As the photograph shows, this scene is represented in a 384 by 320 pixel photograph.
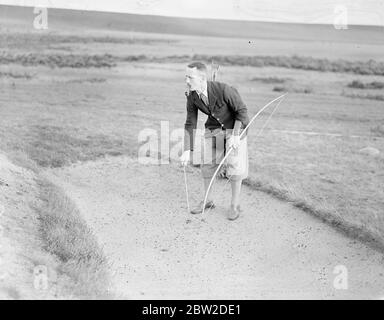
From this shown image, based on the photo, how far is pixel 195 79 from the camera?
643cm

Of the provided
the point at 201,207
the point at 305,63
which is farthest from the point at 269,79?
the point at 201,207

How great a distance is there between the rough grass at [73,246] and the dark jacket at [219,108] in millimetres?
1613

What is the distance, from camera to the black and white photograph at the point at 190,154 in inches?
217

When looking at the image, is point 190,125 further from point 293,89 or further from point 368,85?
point 368,85

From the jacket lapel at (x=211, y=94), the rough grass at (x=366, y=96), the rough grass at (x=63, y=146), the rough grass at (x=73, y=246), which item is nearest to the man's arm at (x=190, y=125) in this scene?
the jacket lapel at (x=211, y=94)

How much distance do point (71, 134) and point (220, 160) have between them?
4.83 metres

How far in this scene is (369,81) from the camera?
1529 cm

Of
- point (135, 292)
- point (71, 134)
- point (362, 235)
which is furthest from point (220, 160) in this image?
point (71, 134)

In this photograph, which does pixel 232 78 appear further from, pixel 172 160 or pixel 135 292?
pixel 135 292

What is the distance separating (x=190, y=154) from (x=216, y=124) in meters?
0.48

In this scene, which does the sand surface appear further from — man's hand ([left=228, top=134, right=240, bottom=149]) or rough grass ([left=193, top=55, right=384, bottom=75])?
rough grass ([left=193, top=55, right=384, bottom=75])

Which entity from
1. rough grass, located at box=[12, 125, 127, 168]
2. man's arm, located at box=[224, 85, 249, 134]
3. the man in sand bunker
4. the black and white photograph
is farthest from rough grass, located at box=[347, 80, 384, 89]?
man's arm, located at box=[224, 85, 249, 134]

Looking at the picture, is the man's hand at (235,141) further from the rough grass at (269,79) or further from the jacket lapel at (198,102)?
the rough grass at (269,79)
